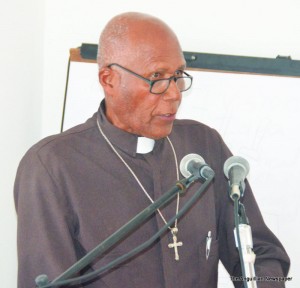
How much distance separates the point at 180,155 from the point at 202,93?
1.91 ft

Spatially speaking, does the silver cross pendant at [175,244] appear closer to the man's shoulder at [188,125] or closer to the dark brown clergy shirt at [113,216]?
the dark brown clergy shirt at [113,216]

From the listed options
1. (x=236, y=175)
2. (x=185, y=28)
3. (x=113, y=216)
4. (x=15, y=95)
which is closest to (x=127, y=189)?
(x=113, y=216)

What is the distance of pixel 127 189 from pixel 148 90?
0.36 meters

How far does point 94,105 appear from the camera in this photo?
2342mm

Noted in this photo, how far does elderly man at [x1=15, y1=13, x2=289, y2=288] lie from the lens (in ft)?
5.19

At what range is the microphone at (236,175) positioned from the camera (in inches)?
44.1

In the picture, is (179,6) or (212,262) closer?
(212,262)

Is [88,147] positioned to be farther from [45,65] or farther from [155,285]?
[45,65]

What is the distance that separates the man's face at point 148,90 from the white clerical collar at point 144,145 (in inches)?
2.9

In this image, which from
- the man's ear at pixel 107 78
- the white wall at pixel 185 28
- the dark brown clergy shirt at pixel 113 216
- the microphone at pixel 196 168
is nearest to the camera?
the microphone at pixel 196 168

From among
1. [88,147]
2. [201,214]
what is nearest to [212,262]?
[201,214]

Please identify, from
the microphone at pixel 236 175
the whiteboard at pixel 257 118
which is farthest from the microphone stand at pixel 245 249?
the whiteboard at pixel 257 118

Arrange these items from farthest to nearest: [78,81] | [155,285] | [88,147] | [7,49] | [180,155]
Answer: [78,81]
[7,49]
[180,155]
[88,147]
[155,285]

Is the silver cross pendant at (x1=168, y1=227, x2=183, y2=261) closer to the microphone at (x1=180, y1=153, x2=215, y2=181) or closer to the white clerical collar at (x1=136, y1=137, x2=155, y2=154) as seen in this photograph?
the white clerical collar at (x1=136, y1=137, x2=155, y2=154)
